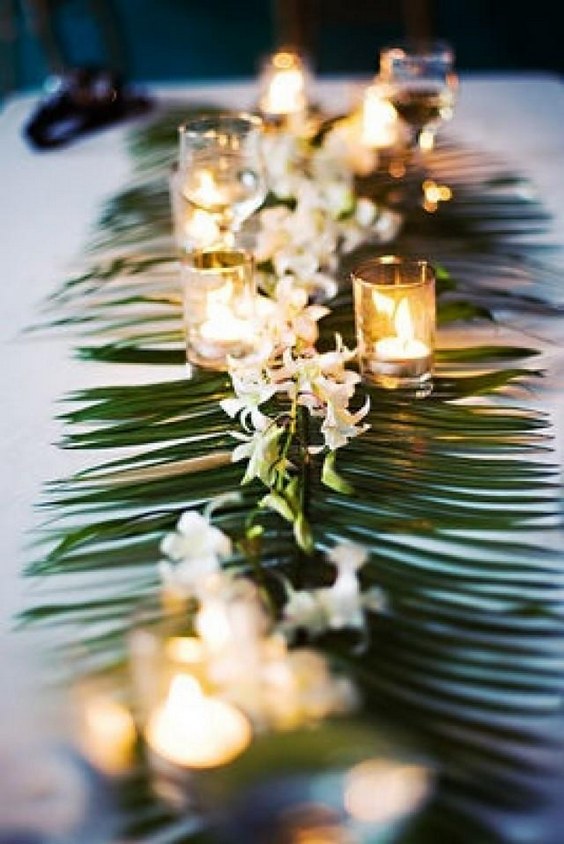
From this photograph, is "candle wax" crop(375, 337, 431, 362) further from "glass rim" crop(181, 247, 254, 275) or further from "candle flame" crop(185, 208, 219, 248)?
"candle flame" crop(185, 208, 219, 248)

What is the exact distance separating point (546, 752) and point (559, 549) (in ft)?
0.72

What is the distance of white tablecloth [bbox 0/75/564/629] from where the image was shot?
3.64ft

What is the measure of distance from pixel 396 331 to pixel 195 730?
21.1 inches

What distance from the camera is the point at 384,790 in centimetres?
72

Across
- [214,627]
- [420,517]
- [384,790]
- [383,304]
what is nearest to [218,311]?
[383,304]

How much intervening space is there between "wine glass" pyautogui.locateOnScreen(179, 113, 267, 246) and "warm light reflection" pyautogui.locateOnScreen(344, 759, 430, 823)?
86 cm

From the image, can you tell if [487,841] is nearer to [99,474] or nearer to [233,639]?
[233,639]

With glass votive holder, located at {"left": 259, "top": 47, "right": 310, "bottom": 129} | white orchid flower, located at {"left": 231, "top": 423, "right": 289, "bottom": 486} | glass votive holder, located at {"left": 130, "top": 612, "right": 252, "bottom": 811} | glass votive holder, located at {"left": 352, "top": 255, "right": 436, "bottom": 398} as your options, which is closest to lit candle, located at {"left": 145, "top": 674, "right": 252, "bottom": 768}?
glass votive holder, located at {"left": 130, "top": 612, "right": 252, "bottom": 811}

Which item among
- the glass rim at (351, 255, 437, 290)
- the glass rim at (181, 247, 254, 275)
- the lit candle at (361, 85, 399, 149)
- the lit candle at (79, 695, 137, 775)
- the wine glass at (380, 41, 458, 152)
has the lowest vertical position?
the lit candle at (79, 695, 137, 775)

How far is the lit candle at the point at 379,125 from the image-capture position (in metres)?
1.84

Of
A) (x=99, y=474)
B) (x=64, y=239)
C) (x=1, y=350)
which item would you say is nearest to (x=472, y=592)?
(x=99, y=474)

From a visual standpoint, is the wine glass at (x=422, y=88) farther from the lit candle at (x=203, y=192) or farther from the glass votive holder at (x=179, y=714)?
the glass votive holder at (x=179, y=714)

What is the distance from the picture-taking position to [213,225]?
151cm

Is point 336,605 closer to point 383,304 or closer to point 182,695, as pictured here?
point 182,695
